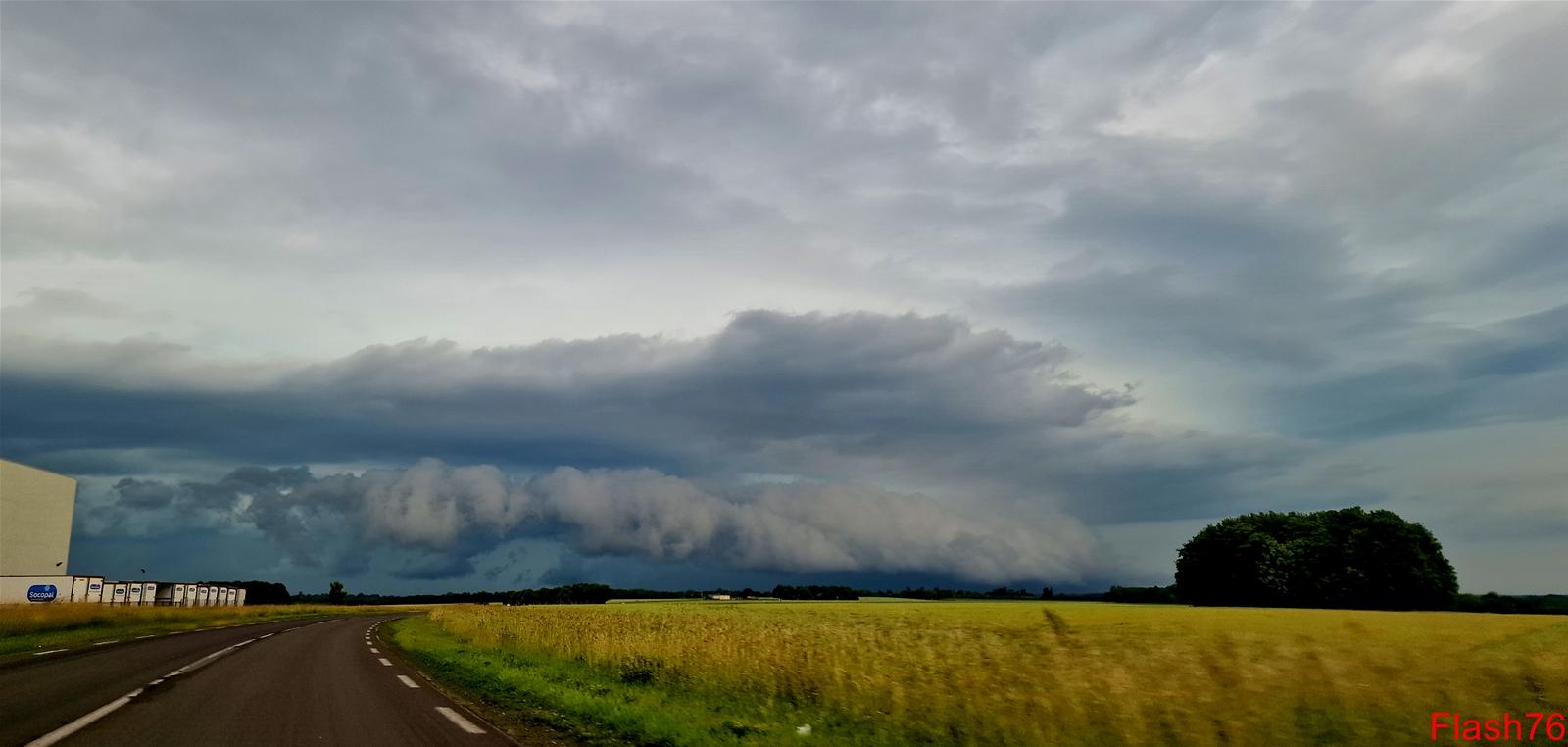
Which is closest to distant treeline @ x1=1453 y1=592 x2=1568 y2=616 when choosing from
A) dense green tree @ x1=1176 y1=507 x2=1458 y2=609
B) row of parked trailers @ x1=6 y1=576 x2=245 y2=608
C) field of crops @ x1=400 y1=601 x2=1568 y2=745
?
dense green tree @ x1=1176 y1=507 x2=1458 y2=609

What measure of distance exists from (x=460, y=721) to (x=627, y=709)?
277cm

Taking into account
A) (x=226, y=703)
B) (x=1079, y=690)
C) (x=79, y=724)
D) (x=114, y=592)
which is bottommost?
(x=114, y=592)

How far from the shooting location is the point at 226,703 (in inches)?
602

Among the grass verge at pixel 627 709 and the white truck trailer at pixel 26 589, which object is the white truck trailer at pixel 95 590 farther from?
the grass verge at pixel 627 709

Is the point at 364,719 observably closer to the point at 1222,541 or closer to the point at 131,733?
the point at 131,733

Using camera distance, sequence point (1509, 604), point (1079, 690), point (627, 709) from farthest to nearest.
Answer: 1. point (1509, 604)
2. point (627, 709)
3. point (1079, 690)

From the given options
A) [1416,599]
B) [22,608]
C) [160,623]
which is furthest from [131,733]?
[1416,599]

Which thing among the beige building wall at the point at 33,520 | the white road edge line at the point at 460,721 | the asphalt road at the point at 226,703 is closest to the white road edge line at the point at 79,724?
the asphalt road at the point at 226,703

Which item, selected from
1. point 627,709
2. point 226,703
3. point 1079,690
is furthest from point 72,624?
point 1079,690

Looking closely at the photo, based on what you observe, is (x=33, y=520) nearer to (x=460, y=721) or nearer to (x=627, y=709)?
(x=460, y=721)

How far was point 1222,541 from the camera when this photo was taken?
101250 mm

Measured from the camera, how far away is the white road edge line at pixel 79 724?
439 inches

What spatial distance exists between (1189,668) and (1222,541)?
10157cm

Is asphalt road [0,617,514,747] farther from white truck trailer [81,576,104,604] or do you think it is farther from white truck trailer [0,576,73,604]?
white truck trailer [81,576,104,604]
